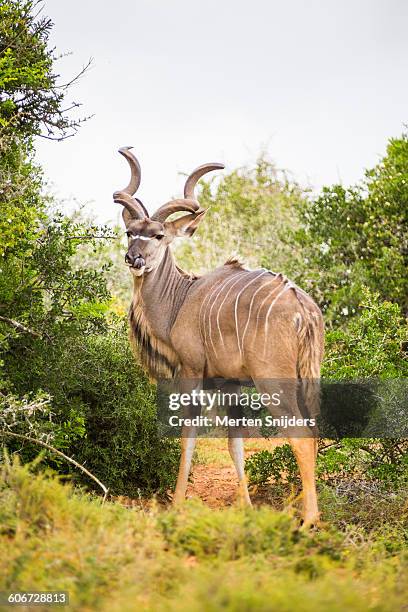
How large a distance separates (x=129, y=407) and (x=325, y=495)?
1615 mm

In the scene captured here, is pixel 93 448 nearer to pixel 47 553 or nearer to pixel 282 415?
pixel 282 415

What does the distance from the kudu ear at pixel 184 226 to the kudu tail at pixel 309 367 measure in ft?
4.26

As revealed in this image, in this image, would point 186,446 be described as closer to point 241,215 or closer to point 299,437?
point 299,437

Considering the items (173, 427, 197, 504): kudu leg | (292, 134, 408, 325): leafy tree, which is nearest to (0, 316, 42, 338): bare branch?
(173, 427, 197, 504): kudu leg

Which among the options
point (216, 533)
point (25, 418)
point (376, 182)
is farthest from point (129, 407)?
point (376, 182)

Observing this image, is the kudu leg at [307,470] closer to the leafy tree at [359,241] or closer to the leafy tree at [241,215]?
the leafy tree at [359,241]

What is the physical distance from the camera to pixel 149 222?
19.7 feet

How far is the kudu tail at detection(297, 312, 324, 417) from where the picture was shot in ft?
17.7

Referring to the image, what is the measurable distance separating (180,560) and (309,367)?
245 centimetres

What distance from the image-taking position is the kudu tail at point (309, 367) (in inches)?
213

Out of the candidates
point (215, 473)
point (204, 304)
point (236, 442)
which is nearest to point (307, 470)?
point (236, 442)

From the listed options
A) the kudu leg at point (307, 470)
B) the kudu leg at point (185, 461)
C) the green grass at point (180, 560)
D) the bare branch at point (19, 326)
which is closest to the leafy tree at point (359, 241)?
the kudu leg at point (185, 461)

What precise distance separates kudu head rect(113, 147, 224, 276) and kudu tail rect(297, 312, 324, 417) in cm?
131

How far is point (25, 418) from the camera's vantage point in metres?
5.26
